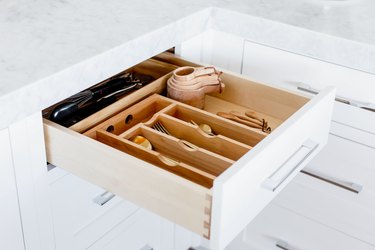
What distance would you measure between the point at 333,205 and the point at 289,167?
17.0 inches

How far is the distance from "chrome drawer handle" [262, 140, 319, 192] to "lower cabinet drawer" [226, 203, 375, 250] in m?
0.43

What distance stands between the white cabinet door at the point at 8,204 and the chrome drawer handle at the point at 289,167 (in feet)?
1.44

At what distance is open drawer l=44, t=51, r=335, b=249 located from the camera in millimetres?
948

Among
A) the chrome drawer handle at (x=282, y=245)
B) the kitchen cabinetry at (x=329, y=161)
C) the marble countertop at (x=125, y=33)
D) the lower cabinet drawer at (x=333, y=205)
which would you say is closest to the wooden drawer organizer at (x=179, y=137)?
the marble countertop at (x=125, y=33)

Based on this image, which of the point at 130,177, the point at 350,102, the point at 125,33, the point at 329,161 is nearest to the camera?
the point at 130,177

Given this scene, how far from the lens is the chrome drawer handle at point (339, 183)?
1.43m

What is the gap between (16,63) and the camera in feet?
3.48

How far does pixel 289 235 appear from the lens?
1.61 meters

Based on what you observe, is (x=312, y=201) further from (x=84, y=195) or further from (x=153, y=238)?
(x=84, y=195)

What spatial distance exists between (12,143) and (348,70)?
0.74 m

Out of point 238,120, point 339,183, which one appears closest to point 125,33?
point 238,120

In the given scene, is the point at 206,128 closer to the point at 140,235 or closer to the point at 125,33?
the point at 125,33

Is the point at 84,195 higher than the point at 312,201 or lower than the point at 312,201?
higher

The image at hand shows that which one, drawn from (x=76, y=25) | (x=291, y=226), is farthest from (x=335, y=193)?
(x=76, y=25)
